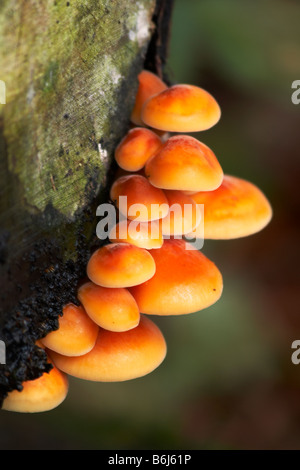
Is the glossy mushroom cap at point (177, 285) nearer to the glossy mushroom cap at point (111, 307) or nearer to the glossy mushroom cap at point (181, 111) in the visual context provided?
the glossy mushroom cap at point (111, 307)

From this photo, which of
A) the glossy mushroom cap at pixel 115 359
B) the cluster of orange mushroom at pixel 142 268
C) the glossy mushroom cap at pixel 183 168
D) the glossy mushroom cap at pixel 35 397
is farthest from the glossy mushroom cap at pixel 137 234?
the glossy mushroom cap at pixel 35 397

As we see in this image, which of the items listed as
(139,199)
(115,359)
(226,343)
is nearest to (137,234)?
(139,199)

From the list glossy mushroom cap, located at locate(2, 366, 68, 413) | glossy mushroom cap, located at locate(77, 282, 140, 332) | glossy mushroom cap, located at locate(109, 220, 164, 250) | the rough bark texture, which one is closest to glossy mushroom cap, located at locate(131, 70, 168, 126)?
the rough bark texture

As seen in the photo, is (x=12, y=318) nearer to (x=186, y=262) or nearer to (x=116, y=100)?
(x=186, y=262)

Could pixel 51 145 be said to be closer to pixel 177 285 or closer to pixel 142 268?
pixel 142 268
